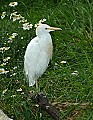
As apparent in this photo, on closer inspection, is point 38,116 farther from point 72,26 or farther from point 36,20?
point 36,20

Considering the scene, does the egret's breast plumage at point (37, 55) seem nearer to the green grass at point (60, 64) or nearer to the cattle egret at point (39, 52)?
the cattle egret at point (39, 52)

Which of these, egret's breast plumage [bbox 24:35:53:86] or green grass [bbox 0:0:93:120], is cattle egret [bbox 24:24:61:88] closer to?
egret's breast plumage [bbox 24:35:53:86]

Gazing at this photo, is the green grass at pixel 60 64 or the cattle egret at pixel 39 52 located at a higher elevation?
the cattle egret at pixel 39 52

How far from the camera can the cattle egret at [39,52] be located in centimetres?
338

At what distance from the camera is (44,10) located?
505 centimetres

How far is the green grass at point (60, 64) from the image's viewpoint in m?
3.47

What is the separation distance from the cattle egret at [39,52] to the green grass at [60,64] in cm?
14

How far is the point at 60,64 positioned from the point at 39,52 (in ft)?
2.09

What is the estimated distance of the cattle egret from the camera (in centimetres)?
338

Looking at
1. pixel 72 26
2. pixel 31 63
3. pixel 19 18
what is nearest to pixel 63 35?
pixel 72 26

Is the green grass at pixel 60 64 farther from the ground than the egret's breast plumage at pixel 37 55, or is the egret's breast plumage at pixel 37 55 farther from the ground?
the egret's breast plumage at pixel 37 55

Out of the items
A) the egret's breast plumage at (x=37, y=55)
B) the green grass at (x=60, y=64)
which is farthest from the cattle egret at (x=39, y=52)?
the green grass at (x=60, y=64)

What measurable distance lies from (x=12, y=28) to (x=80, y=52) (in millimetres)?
998

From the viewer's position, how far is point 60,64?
4027 millimetres
